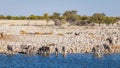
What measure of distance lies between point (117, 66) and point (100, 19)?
76.6 metres

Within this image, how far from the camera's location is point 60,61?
155 ft

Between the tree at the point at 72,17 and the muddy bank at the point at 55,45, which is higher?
the tree at the point at 72,17

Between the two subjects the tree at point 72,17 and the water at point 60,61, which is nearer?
the water at point 60,61

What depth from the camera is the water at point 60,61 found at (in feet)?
146

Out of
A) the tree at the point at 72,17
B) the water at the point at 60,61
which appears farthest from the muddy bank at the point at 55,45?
the tree at the point at 72,17

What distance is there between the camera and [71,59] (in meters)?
48.9

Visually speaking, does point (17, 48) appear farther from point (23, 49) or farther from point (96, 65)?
point (96, 65)

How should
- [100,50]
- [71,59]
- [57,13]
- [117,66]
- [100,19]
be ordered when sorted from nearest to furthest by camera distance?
[117,66] → [71,59] → [100,50] → [100,19] → [57,13]

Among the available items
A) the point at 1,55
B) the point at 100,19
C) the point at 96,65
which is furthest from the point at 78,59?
the point at 100,19

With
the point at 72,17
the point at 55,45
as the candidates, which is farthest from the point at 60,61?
the point at 72,17

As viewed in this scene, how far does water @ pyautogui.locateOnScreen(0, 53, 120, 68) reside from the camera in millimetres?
44556

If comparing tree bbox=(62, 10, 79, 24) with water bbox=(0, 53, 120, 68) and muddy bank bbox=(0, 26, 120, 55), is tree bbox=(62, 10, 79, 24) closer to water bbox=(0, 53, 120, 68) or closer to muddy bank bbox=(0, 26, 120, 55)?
muddy bank bbox=(0, 26, 120, 55)

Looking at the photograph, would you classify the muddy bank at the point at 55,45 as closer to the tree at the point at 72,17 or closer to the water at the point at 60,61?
the water at the point at 60,61

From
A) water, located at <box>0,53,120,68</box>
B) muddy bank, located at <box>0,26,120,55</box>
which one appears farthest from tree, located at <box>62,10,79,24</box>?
water, located at <box>0,53,120,68</box>
